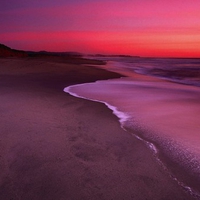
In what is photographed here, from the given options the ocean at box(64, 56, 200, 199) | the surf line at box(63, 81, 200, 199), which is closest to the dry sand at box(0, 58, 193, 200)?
the surf line at box(63, 81, 200, 199)

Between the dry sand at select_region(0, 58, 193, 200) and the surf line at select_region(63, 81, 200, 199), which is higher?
the dry sand at select_region(0, 58, 193, 200)

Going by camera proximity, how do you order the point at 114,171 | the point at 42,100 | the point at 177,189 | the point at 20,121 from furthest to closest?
the point at 42,100, the point at 20,121, the point at 114,171, the point at 177,189

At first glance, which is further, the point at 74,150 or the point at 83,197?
the point at 74,150

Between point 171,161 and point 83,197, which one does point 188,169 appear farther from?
point 83,197

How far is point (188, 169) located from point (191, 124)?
1.95m

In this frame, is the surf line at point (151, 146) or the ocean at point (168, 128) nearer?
the surf line at point (151, 146)

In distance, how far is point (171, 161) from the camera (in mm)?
3129

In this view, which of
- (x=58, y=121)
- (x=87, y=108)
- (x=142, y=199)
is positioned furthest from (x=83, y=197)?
(x=87, y=108)

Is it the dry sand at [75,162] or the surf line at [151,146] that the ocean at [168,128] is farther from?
the dry sand at [75,162]

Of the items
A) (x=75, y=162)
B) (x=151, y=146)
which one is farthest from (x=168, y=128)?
(x=75, y=162)

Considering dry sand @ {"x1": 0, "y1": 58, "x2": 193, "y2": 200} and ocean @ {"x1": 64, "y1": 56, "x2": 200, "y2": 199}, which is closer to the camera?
dry sand @ {"x1": 0, "y1": 58, "x2": 193, "y2": 200}

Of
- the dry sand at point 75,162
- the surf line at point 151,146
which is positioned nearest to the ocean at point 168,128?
the surf line at point 151,146

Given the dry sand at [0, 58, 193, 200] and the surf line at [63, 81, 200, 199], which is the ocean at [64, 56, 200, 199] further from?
the dry sand at [0, 58, 193, 200]

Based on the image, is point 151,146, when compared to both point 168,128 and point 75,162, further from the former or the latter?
point 75,162
